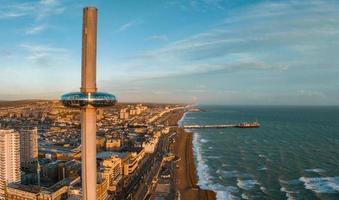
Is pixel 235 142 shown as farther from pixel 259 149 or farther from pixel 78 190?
pixel 78 190

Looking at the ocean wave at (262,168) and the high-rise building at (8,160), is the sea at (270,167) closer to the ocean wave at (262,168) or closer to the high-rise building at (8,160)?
the ocean wave at (262,168)

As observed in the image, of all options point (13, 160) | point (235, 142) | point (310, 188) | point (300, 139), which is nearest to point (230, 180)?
point (310, 188)

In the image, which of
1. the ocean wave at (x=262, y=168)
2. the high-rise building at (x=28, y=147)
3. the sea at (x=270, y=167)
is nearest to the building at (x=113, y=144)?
the high-rise building at (x=28, y=147)

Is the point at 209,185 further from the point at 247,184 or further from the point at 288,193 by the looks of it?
the point at 288,193

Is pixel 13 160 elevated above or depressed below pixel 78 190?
above

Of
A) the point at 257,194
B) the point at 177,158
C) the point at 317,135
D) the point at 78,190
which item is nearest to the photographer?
the point at 78,190

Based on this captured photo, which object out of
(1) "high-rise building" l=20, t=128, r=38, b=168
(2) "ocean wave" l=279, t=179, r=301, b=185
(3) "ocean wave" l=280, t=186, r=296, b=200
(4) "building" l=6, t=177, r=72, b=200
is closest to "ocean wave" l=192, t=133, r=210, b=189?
(3) "ocean wave" l=280, t=186, r=296, b=200
